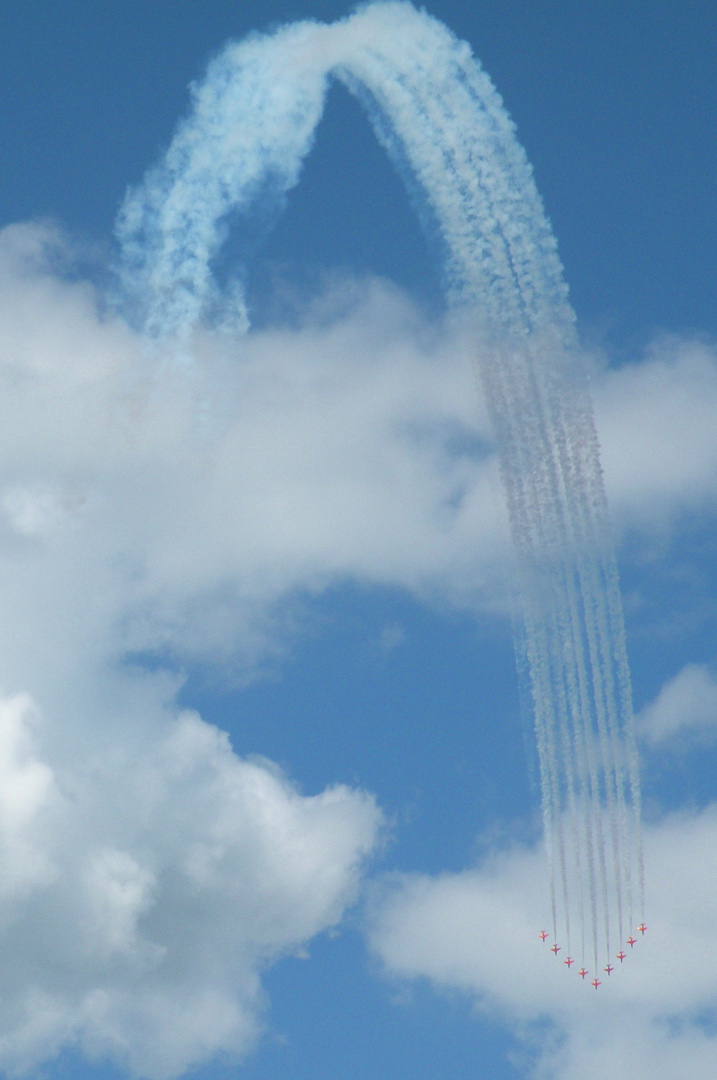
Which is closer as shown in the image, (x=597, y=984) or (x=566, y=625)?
(x=566, y=625)

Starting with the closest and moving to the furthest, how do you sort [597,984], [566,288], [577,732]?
1. [566,288]
2. [577,732]
3. [597,984]

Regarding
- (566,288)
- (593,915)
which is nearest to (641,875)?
(593,915)

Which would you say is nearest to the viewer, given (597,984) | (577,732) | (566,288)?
(566,288)

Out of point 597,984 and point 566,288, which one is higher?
point 566,288

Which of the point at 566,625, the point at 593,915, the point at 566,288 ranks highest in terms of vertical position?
the point at 566,288

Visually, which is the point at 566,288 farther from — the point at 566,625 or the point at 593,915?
the point at 593,915

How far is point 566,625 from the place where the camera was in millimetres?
86688

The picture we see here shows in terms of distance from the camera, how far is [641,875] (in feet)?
302

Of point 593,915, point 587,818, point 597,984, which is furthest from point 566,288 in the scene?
point 597,984

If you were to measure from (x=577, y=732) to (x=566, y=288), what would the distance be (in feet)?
65.3

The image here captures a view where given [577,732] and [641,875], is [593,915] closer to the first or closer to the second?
[641,875]

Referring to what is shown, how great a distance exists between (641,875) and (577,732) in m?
8.58

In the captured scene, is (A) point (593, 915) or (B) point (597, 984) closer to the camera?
(A) point (593, 915)

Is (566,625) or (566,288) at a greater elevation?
(566,288)
